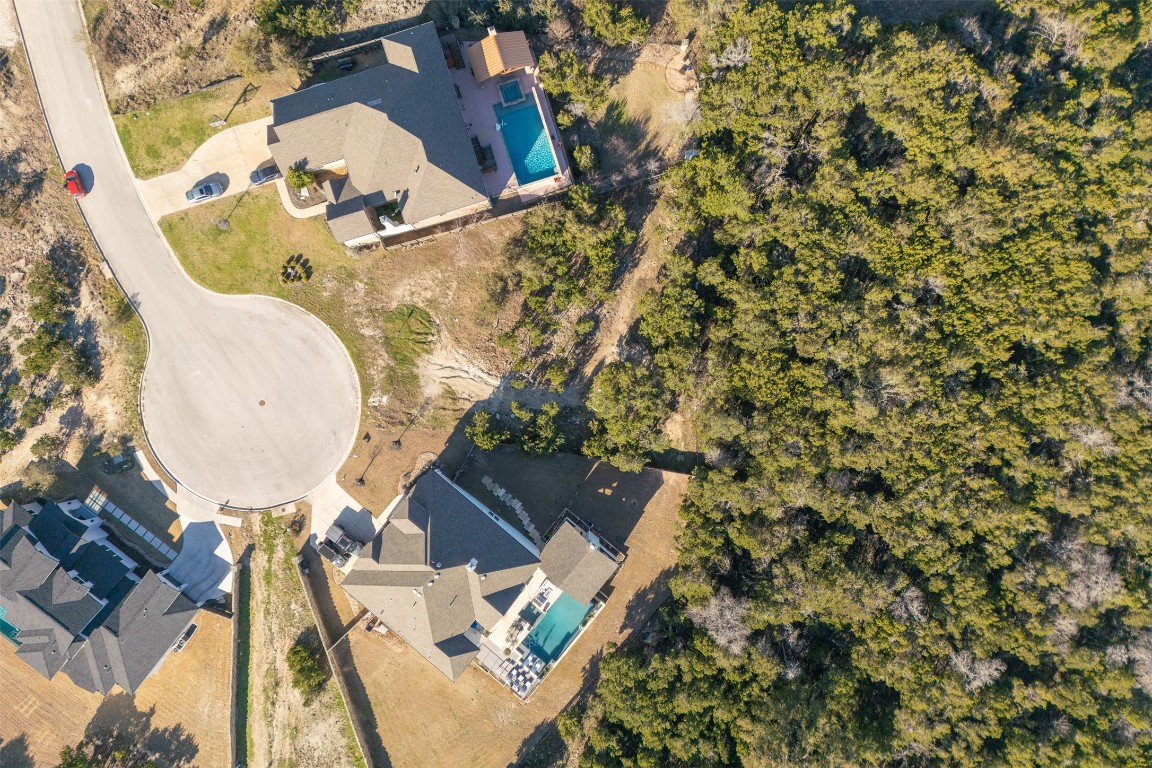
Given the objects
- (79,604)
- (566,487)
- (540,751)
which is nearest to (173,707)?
(79,604)

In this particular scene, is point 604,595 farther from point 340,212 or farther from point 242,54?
point 242,54

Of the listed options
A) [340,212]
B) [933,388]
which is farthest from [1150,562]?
[340,212]

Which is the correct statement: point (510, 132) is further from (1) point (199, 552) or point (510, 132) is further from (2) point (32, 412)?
(2) point (32, 412)

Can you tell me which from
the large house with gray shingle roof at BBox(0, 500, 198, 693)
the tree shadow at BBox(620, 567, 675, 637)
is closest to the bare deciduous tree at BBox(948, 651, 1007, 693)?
the tree shadow at BBox(620, 567, 675, 637)

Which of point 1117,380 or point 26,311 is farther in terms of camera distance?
point 26,311

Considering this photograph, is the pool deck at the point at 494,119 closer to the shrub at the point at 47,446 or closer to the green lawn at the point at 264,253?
the green lawn at the point at 264,253

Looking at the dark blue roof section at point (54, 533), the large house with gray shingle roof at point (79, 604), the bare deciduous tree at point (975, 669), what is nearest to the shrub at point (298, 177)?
the large house with gray shingle roof at point (79, 604)

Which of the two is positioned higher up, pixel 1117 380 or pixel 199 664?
pixel 1117 380

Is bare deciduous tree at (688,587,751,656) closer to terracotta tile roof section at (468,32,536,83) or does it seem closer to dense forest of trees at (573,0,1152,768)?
dense forest of trees at (573,0,1152,768)
